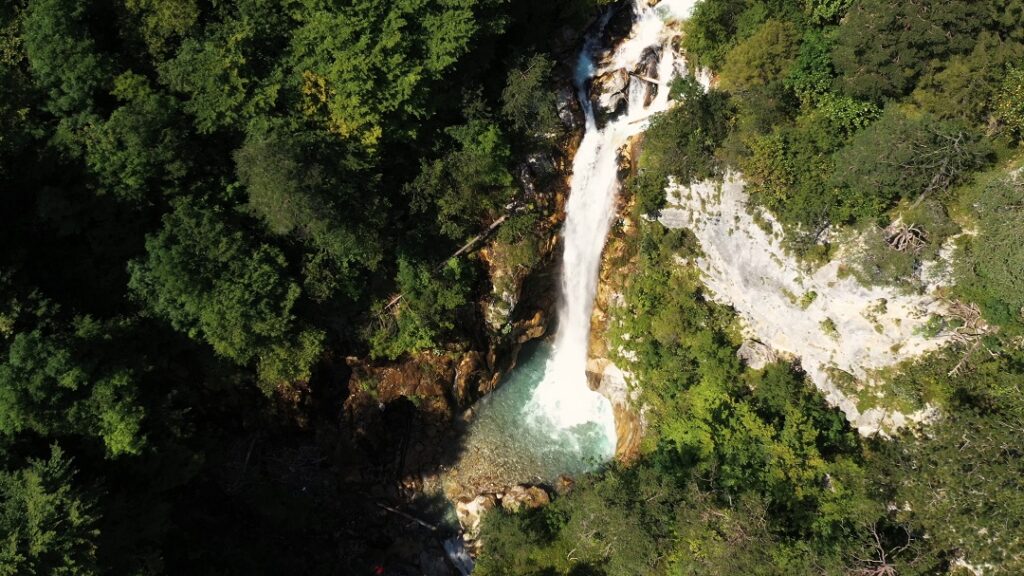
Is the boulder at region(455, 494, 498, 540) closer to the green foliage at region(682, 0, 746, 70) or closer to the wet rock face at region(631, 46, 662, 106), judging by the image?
the wet rock face at region(631, 46, 662, 106)

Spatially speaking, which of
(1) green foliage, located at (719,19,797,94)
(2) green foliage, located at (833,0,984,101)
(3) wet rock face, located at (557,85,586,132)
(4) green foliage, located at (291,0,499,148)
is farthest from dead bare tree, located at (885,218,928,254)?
(4) green foliage, located at (291,0,499,148)

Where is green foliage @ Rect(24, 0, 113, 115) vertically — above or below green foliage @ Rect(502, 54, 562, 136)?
above

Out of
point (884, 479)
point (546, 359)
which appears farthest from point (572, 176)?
point (884, 479)

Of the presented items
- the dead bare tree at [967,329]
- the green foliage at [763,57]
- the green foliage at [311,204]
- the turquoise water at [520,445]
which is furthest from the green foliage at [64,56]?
the dead bare tree at [967,329]

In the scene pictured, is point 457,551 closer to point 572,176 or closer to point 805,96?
point 572,176

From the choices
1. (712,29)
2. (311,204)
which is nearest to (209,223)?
(311,204)

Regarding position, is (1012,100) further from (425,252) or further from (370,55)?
(425,252)
